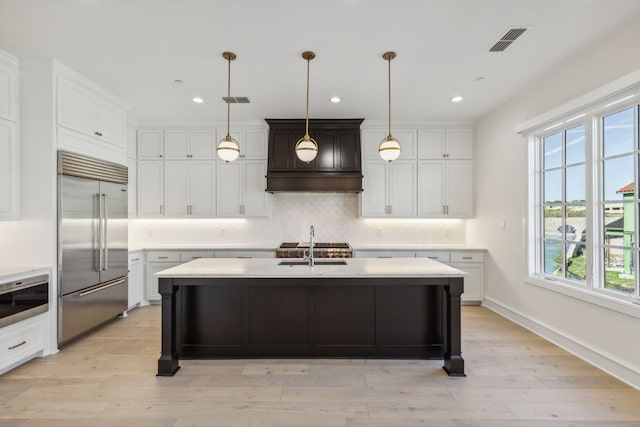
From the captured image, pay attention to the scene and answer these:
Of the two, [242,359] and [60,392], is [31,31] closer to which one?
[60,392]

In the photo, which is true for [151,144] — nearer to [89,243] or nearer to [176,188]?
[176,188]

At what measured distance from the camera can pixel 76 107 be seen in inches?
131

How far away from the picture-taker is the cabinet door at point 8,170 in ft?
9.53

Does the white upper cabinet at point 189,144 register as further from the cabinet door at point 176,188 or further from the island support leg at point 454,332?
the island support leg at point 454,332

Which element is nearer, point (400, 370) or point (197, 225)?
point (400, 370)

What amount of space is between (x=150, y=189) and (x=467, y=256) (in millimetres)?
5016

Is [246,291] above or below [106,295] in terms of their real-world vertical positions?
above

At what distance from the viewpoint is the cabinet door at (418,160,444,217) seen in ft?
16.5

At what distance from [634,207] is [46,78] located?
212 inches

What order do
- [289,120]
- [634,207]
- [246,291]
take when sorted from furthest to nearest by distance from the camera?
[289,120], [246,291], [634,207]

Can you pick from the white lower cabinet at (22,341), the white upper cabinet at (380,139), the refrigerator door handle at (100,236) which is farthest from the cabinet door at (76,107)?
the white upper cabinet at (380,139)

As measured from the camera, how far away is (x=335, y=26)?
2.53 metres

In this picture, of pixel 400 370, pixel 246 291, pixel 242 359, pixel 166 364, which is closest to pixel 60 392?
pixel 166 364

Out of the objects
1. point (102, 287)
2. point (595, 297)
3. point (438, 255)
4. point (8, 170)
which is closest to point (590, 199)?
point (595, 297)
